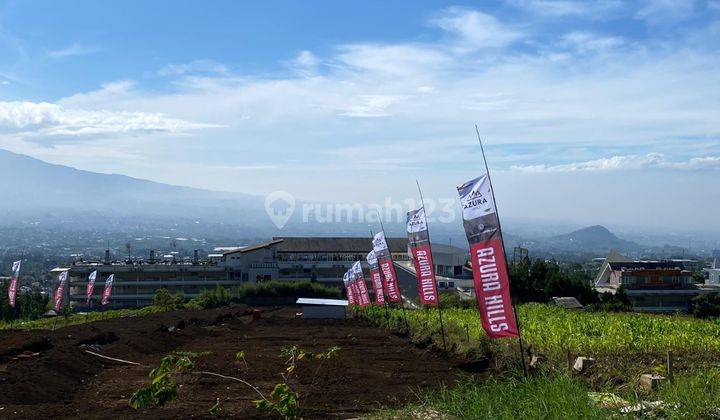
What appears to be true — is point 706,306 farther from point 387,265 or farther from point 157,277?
point 157,277

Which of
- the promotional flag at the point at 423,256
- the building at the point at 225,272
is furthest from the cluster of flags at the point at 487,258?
the building at the point at 225,272

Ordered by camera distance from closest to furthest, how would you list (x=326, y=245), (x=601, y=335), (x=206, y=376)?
(x=206, y=376) → (x=601, y=335) → (x=326, y=245)

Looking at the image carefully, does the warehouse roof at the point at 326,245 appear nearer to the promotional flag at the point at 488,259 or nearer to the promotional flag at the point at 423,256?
the promotional flag at the point at 423,256

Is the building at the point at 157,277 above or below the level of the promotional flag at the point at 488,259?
below

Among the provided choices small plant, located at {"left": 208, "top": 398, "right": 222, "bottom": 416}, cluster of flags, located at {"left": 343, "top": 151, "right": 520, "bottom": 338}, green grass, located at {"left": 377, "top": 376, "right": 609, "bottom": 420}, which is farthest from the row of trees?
green grass, located at {"left": 377, "top": 376, "right": 609, "bottom": 420}

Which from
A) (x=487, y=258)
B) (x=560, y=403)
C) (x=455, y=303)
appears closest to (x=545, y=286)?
(x=455, y=303)

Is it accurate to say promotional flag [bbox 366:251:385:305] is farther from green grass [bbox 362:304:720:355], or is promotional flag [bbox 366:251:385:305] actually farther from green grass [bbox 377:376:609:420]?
green grass [bbox 377:376:609:420]

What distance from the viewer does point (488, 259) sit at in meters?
10.3

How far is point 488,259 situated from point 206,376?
673 centimetres

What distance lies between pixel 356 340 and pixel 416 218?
244 inches

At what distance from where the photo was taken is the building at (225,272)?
60.7 meters

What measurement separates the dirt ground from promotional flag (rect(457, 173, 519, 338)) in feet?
6.38

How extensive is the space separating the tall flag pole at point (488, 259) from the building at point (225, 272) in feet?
150

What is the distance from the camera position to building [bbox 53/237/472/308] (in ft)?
199
